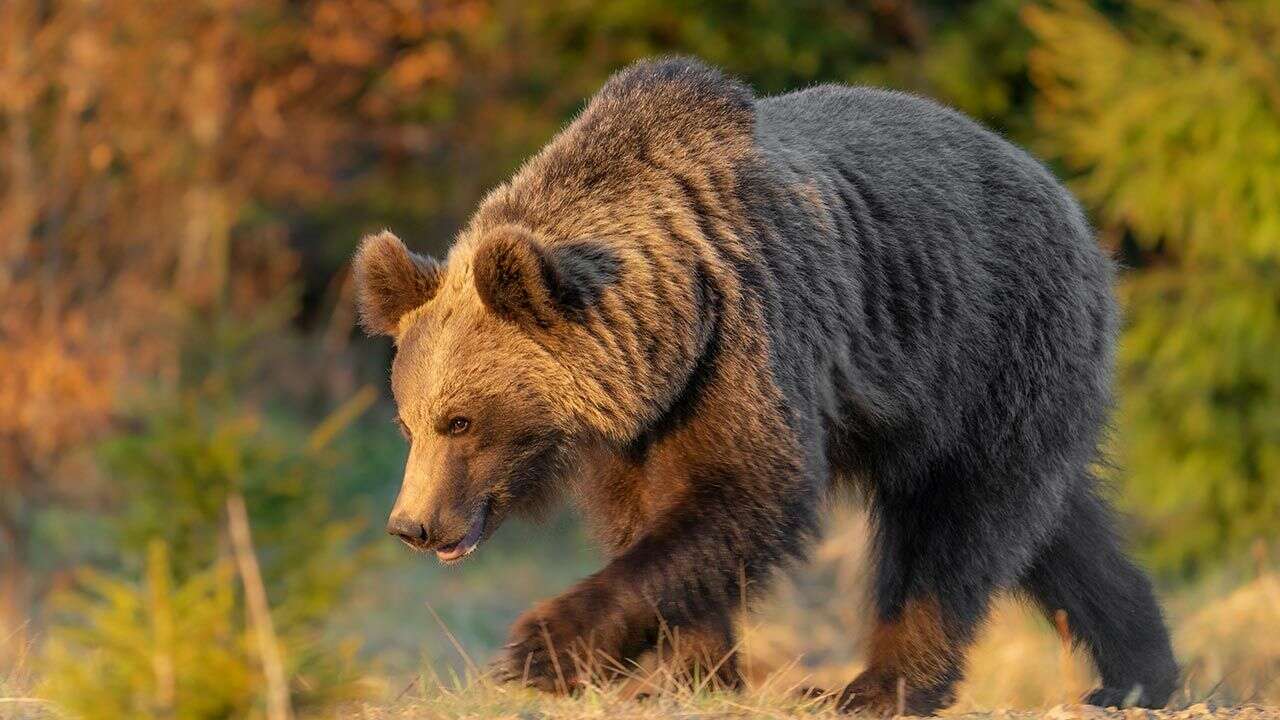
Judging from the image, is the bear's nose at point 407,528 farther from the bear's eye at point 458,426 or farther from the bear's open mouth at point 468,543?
the bear's eye at point 458,426

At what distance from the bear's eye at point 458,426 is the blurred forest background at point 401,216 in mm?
1266

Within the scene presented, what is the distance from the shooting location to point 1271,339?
36.4 feet

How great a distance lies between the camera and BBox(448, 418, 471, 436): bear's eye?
515 centimetres

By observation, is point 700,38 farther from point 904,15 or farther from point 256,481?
point 256,481

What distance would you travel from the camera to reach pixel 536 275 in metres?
5.05

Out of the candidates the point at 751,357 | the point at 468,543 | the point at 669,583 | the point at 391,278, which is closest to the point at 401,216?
the point at 391,278

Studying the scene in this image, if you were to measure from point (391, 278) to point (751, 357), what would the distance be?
3.89 ft

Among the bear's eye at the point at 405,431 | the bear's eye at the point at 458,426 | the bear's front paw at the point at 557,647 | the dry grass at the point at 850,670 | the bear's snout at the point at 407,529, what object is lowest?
the dry grass at the point at 850,670

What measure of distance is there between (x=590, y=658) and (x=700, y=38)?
9.47 meters

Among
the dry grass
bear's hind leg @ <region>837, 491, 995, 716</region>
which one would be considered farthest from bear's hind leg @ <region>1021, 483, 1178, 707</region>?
bear's hind leg @ <region>837, 491, 995, 716</region>

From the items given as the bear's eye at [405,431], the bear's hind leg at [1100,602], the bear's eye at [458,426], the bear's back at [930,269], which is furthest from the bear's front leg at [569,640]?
the bear's hind leg at [1100,602]

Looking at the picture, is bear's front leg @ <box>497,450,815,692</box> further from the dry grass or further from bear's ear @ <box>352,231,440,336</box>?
bear's ear @ <box>352,231,440,336</box>

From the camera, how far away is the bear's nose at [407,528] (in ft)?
16.5

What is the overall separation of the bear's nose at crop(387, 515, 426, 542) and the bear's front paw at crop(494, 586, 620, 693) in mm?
519
